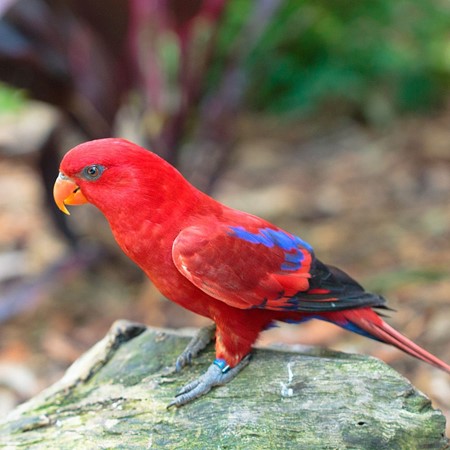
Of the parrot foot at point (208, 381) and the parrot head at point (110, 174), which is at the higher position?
the parrot head at point (110, 174)

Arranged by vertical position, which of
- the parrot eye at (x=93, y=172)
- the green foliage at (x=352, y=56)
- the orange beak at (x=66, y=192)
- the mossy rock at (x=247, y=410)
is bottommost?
A: the mossy rock at (x=247, y=410)

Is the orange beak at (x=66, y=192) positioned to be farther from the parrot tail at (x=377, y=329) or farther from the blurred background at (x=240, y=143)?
the blurred background at (x=240, y=143)

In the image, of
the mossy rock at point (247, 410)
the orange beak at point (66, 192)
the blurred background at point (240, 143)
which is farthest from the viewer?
the blurred background at point (240, 143)

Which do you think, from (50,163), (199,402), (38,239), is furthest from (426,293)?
(38,239)

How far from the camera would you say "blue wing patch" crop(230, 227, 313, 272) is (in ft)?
6.02

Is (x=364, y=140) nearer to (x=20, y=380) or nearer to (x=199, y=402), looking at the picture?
(x=20, y=380)

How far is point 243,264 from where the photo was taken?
1.81m

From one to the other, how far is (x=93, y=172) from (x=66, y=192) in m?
0.10

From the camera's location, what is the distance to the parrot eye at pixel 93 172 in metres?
1.76

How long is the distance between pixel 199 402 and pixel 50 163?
1926 mm

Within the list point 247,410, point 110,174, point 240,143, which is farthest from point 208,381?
point 240,143

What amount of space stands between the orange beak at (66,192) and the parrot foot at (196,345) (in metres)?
0.53

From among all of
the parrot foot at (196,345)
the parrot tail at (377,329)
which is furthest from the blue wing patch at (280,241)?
the parrot foot at (196,345)

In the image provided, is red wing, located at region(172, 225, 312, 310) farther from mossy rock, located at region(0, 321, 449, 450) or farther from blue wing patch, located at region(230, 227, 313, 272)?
mossy rock, located at region(0, 321, 449, 450)
